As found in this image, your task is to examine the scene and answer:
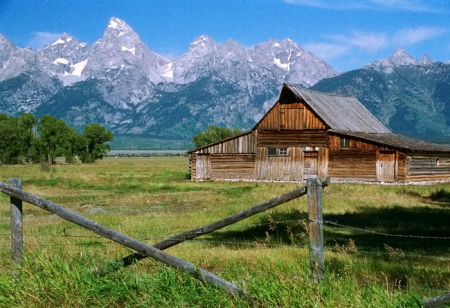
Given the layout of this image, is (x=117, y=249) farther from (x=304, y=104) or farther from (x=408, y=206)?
(x=304, y=104)

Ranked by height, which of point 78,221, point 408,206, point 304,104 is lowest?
point 408,206

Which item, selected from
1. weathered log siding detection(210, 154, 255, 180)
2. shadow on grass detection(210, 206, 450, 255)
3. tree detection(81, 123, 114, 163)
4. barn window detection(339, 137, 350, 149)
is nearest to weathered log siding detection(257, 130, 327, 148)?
barn window detection(339, 137, 350, 149)

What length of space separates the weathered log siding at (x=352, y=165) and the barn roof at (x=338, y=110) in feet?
7.24

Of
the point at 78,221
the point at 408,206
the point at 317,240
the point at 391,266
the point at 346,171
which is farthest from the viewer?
the point at 346,171

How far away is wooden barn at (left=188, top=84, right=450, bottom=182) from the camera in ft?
123

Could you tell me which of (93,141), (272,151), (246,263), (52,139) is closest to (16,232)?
(246,263)

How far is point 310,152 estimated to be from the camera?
3975 centimetres

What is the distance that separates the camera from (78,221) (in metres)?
7.02

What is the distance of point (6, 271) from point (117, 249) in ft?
8.71

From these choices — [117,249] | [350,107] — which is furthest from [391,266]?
[350,107]

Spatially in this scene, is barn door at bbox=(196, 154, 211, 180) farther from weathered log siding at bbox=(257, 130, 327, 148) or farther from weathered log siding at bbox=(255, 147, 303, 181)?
weathered log siding at bbox=(257, 130, 327, 148)

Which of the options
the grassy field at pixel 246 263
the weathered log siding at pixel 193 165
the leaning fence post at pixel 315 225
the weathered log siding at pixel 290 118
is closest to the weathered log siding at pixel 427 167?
the weathered log siding at pixel 290 118

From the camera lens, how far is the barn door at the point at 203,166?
42.5 m

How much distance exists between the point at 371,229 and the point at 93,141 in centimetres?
8580
